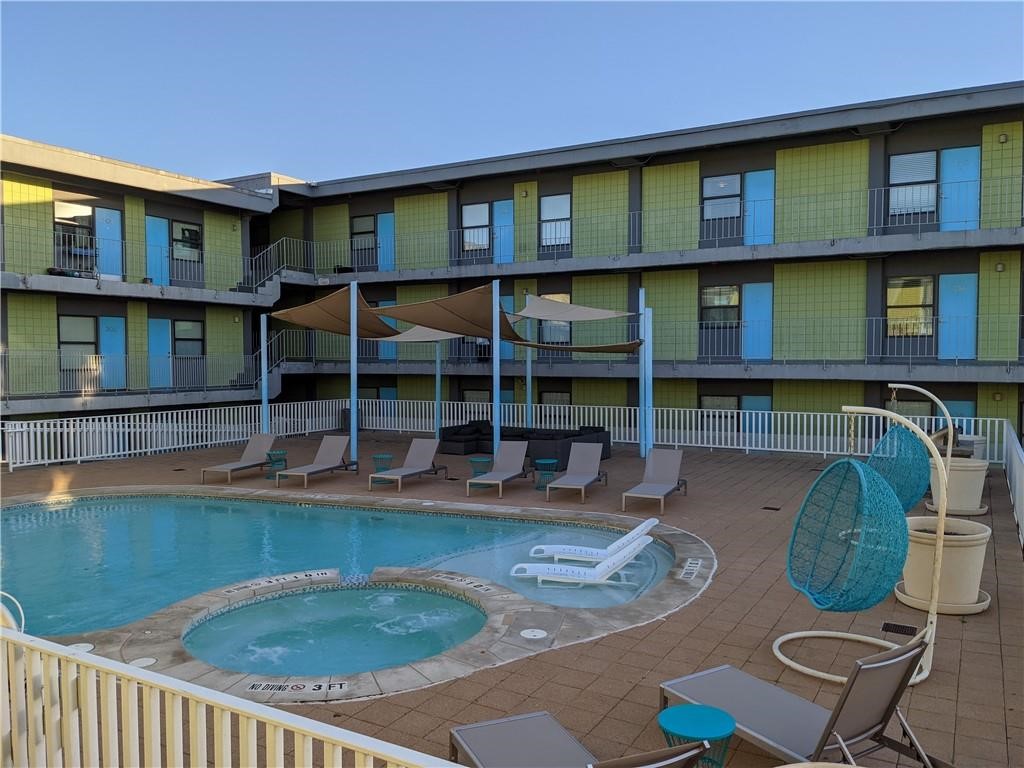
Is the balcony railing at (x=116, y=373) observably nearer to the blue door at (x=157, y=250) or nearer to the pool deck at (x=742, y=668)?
the blue door at (x=157, y=250)

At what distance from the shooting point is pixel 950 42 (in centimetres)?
1153

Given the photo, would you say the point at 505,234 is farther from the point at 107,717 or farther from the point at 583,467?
the point at 107,717

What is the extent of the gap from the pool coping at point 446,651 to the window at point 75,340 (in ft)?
48.2

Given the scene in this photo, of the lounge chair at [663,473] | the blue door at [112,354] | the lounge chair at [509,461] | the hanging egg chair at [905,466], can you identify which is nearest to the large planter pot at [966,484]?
the hanging egg chair at [905,466]

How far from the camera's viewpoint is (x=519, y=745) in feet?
13.3

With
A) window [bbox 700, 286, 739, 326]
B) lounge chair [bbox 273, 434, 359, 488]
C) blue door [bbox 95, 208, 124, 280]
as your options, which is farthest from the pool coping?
blue door [bbox 95, 208, 124, 280]

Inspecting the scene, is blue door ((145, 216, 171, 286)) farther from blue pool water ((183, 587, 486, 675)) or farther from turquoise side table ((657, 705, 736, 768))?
turquoise side table ((657, 705, 736, 768))

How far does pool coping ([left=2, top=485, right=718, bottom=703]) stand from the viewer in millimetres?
5484

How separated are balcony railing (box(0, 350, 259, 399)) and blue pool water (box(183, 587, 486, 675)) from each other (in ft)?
46.8

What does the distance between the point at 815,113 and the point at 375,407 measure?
1480 centimetres

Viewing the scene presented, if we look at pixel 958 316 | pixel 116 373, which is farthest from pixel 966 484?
pixel 116 373

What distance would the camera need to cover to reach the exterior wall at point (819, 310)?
1942 cm

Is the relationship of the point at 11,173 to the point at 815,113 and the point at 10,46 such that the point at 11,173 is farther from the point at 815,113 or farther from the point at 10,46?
the point at 815,113

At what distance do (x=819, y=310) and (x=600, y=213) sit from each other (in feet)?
22.7
